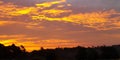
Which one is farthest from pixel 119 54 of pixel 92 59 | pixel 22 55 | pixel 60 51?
pixel 22 55

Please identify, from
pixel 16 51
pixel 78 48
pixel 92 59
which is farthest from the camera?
pixel 16 51

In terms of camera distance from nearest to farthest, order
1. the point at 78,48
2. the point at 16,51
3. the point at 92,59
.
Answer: the point at 92,59, the point at 78,48, the point at 16,51

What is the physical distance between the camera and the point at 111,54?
1270cm

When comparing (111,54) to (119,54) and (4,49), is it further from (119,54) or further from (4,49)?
(4,49)

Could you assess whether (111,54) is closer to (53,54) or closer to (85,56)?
(85,56)

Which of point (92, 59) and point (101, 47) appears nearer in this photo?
point (92, 59)

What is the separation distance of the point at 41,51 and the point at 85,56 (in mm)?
2144

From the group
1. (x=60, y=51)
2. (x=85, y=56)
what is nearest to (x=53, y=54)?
(x=60, y=51)

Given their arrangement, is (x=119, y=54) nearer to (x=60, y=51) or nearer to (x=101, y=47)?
(x=101, y=47)

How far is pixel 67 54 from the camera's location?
1278cm

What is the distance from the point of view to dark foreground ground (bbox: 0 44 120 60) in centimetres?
1235

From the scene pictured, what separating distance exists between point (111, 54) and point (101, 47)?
1.01 m

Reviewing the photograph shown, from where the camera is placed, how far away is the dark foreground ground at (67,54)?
12.3 metres

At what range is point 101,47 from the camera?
537 inches
